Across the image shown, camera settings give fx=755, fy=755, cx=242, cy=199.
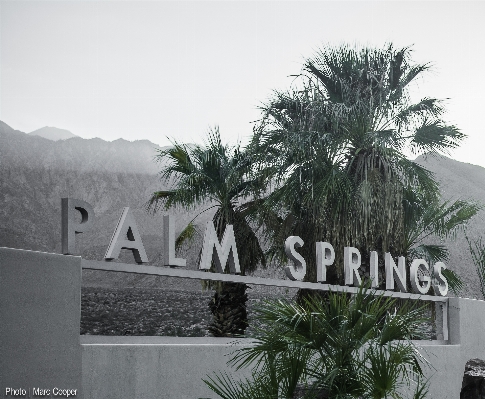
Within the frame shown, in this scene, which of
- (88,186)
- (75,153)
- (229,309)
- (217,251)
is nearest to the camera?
(217,251)

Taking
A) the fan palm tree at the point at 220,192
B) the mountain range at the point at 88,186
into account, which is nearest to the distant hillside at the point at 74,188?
the mountain range at the point at 88,186

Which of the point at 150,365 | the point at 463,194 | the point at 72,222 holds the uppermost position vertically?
the point at 463,194

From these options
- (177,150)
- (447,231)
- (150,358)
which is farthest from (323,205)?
(150,358)

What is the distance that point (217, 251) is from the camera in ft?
33.5

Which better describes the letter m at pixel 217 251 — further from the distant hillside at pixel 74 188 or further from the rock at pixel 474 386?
the distant hillside at pixel 74 188

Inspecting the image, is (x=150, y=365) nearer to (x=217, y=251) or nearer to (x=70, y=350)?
(x=70, y=350)

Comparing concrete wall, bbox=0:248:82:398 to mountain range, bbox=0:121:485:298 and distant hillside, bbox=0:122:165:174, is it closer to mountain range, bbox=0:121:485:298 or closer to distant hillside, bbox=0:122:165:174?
mountain range, bbox=0:121:485:298

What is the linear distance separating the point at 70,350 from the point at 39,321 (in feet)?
1.59

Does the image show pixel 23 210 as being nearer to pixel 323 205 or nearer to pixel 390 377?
pixel 323 205

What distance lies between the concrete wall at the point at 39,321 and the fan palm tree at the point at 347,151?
852 cm

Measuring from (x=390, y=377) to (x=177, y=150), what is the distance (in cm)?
1078

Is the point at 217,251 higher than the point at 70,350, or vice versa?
the point at 217,251

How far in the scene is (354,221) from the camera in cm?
1595

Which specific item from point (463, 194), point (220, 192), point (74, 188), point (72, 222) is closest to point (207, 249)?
point (72, 222)
